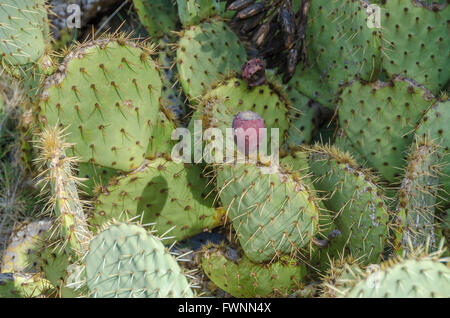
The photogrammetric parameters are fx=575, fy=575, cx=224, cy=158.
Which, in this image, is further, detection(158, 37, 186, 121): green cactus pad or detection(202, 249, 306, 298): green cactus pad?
detection(158, 37, 186, 121): green cactus pad

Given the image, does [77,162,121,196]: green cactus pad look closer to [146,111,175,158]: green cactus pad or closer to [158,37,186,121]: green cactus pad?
[146,111,175,158]: green cactus pad

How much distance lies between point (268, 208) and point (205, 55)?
2.68 ft

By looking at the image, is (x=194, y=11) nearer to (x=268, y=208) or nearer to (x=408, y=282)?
(x=268, y=208)

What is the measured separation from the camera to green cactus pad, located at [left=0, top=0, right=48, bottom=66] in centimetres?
204

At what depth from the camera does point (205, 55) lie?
2307 millimetres

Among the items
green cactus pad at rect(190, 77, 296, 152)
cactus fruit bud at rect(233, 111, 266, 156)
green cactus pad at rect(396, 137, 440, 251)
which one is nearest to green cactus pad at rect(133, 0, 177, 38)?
green cactus pad at rect(190, 77, 296, 152)

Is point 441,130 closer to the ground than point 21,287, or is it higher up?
higher up

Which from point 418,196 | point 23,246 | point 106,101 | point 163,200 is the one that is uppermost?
point 106,101

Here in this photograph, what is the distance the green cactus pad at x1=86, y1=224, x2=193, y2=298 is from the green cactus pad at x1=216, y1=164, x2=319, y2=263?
0.39 metres

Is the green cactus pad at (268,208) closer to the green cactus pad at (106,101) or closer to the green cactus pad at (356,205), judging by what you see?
the green cactus pad at (356,205)

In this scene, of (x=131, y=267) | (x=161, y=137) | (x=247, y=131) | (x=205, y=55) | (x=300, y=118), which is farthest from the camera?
(x=300, y=118)

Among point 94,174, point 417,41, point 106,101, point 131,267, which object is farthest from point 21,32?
point 417,41
